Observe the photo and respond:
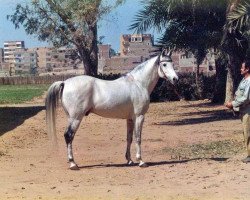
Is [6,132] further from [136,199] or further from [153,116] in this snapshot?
[136,199]

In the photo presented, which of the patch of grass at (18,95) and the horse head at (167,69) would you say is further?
the patch of grass at (18,95)

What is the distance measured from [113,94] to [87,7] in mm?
27002

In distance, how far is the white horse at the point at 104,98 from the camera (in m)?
11.0

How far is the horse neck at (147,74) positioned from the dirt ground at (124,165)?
4.83 feet

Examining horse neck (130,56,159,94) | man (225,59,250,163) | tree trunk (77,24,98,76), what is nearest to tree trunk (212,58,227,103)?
tree trunk (77,24,98,76)

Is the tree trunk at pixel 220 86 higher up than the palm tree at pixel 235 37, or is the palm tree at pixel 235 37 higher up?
the palm tree at pixel 235 37

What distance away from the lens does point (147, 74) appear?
11.6m

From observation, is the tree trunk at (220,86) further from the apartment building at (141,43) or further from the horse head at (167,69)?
the horse head at (167,69)

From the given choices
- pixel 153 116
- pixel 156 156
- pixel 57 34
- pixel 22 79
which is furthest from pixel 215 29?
pixel 22 79

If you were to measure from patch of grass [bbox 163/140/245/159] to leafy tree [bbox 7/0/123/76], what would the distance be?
78.4 ft

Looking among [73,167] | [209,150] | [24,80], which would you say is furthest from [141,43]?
[73,167]

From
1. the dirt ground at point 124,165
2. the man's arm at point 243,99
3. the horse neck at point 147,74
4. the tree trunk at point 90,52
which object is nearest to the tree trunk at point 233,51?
the dirt ground at point 124,165

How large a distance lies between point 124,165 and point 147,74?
5.56ft

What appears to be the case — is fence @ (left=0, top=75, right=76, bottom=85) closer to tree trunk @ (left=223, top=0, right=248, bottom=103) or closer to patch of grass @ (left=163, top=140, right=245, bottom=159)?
tree trunk @ (left=223, top=0, right=248, bottom=103)
